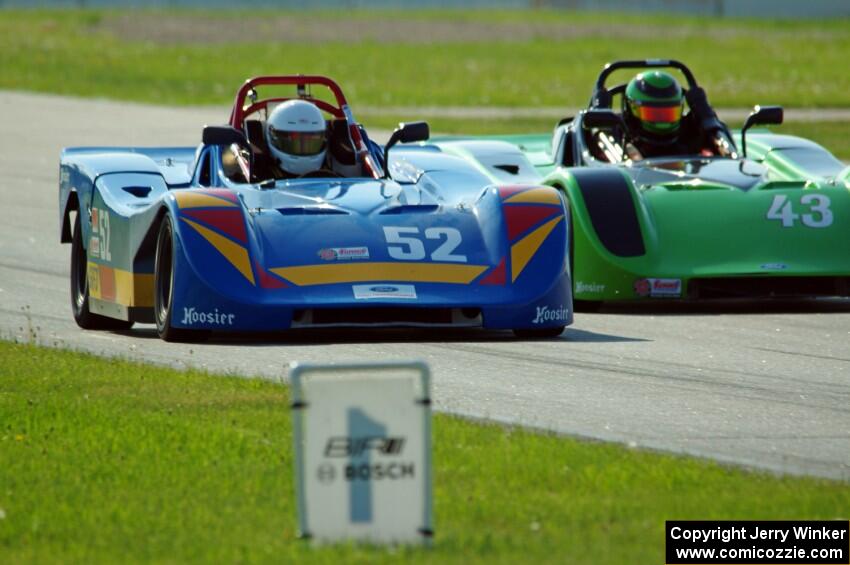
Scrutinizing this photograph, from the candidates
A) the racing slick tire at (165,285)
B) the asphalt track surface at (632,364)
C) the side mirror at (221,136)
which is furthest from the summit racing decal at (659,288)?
the racing slick tire at (165,285)

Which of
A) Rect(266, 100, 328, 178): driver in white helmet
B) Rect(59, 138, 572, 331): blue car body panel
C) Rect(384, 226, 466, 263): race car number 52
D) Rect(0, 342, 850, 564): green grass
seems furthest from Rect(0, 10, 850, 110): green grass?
Rect(0, 342, 850, 564): green grass

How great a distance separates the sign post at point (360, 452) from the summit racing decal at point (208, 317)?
481cm

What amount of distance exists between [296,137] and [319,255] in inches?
67.4

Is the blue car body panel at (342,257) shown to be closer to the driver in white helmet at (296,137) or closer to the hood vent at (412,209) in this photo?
the hood vent at (412,209)

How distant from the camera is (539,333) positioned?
36.4 ft

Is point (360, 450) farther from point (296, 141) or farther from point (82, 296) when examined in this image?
point (82, 296)

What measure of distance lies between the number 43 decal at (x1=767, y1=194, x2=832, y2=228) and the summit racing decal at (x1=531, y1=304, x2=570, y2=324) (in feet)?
8.90

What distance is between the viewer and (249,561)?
18.2ft

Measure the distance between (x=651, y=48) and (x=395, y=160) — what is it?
3764cm

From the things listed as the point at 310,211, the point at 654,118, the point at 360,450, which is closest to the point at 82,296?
the point at 310,211

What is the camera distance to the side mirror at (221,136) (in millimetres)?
11531

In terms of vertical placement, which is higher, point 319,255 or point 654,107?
point 654,107

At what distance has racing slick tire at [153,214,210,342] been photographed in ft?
34.6

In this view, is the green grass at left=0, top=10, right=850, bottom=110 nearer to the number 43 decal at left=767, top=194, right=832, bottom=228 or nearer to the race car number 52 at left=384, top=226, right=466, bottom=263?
the number 43 decal at left=767, top=194, right=832, bottom=228
